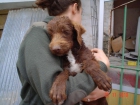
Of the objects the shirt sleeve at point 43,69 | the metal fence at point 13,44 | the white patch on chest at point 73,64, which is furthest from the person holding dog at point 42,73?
the metal fence at point 13,44

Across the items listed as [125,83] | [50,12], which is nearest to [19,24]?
[50,12]

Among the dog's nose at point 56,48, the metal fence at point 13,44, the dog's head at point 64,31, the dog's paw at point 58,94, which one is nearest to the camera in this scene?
the dog's paw at point 58,94

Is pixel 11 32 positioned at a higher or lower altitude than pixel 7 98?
higher

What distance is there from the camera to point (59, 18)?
143cm

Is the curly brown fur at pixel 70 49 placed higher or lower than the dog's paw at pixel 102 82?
higher

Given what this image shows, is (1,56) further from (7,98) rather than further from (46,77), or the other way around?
(46,77)

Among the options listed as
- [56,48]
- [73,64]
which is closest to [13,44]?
[73,64]

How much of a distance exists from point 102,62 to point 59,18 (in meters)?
0.45

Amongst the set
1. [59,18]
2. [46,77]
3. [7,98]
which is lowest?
[7,98]

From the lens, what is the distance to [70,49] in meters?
1.42

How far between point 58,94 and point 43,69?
0.17m

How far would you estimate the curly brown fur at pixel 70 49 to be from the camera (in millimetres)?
1227

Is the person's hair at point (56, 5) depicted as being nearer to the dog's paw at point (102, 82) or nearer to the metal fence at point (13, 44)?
the dog's paw at point (102, 82)

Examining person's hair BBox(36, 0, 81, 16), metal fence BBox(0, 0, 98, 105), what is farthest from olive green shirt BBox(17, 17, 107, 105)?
metal fence BBox(0, 0, 98, 105)
